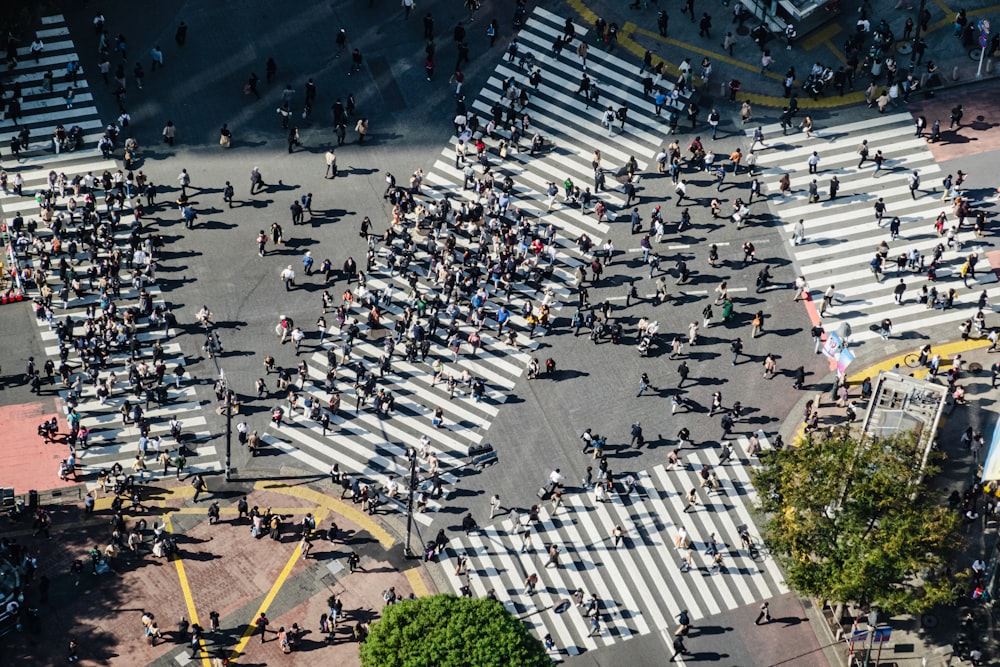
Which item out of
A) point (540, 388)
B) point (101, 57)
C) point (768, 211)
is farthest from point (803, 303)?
point (101, 57)

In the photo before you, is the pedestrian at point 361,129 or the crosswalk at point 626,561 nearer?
the crosswalk at point 626,561

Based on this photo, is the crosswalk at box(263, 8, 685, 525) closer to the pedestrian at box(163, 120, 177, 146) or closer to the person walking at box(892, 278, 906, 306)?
the pedestrian at box(163, 120, 177, 146)

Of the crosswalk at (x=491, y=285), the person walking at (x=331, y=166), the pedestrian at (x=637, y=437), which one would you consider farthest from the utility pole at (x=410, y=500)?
the person walking at (x=331, y=166)

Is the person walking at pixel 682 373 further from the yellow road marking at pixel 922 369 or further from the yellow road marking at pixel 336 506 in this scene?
the yellow road marking at pixel 336 506

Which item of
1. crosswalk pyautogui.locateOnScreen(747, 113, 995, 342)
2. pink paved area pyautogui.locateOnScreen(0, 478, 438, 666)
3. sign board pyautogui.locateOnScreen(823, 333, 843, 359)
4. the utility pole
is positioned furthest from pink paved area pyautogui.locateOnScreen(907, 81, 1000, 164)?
pink paved area pyautogui.locateOnScreen(0, 478, 438, 666)

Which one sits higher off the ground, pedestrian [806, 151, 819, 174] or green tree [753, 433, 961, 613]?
pedestrian [806, 151, 819, 174]

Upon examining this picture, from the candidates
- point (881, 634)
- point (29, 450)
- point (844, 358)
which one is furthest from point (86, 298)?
point (881, 634)

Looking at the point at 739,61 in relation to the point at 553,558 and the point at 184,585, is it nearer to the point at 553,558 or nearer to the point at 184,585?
the point at 553,558
